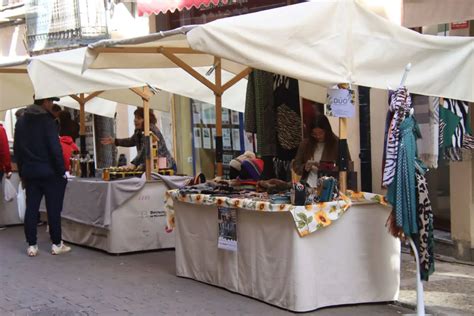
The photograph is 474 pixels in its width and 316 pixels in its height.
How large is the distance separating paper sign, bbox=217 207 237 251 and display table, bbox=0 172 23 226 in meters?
5.71

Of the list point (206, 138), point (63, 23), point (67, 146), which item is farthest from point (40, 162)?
point (63, 23)

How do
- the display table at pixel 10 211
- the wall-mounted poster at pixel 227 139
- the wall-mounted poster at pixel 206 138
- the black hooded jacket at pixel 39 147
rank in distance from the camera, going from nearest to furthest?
the black hooded jacket at pixel 39 147 < the display table at pixel 10 211 < the wall-mounted poster at pixel 227 139 < the wall-mounted poster at pixel 206 138

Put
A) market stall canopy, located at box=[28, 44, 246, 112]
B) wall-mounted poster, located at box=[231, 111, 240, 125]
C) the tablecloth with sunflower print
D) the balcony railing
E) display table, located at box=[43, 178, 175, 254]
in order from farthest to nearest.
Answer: the balcony railing → wall-mounted poster, located at box=[231, 111, 240, 125] → display table, located at box=[43, 178, 175, 254] → market stall canopy, located at box=[28, 44, 246, 112] → the tablecloth with sunflower print

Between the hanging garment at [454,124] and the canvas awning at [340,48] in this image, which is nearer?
the canvas awning at [340,48]

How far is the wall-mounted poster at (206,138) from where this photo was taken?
488 inches

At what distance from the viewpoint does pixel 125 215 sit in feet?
27.3

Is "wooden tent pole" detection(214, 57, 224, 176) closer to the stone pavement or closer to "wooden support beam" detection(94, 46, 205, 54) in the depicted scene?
"wooden support beam" detection(94, 46, 205, 54)

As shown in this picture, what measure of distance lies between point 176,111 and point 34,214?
506 cm

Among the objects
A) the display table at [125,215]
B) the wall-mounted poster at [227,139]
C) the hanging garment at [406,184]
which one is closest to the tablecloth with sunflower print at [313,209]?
the hanging garment at [406,184]

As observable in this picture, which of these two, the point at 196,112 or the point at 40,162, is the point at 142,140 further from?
the point at 196,112

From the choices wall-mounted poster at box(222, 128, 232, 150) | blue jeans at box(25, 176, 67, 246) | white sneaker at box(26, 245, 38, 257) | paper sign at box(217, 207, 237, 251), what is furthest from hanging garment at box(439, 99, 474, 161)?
wall-mounted poster at box(222, 128, 232, 150)

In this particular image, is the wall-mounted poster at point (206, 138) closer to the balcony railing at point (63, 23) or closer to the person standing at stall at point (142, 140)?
the person standing at stall at point (142, 140)

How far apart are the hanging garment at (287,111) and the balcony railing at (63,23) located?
818 centimetres

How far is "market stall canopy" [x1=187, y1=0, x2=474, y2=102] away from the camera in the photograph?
17.6 feet
